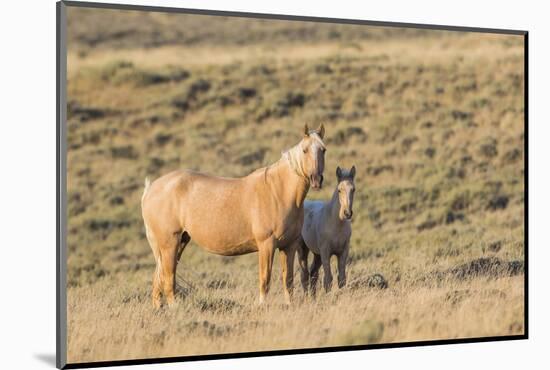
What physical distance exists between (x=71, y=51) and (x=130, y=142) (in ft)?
12.3

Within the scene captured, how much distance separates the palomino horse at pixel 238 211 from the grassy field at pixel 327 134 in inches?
59.9

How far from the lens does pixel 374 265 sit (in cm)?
1645

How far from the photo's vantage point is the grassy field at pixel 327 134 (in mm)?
16781

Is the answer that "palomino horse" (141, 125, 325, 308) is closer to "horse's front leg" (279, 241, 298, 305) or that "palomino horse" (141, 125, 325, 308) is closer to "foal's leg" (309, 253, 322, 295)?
"horse's front leg" (279, 241, 298, 305)

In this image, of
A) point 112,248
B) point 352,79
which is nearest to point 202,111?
point 352,79

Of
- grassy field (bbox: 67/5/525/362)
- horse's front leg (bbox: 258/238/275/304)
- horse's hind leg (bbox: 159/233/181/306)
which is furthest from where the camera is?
grassy field (bbox: 67/5/525/362)

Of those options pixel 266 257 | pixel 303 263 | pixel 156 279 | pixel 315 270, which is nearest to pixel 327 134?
pixel 315 270

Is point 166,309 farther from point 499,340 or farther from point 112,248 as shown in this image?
point 112,248

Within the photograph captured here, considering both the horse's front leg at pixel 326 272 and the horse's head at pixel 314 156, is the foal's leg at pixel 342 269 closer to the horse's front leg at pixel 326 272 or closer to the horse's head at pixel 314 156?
the horse's front leg at pixel 326 272

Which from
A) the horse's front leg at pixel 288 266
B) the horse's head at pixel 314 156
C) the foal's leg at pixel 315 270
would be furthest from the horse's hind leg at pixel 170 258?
the foal's leg at pixel 315 270

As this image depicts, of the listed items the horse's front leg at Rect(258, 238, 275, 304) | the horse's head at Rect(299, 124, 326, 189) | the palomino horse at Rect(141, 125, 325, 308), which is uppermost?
the horse's head at Rect(299, 124, 326, 189)

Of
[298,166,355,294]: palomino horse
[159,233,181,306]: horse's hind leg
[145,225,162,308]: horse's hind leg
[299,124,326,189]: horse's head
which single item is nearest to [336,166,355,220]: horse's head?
[298,166,355,294]: palomino horse

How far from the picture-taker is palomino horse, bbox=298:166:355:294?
1108cm

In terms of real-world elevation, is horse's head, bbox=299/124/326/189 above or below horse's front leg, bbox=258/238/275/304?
above
